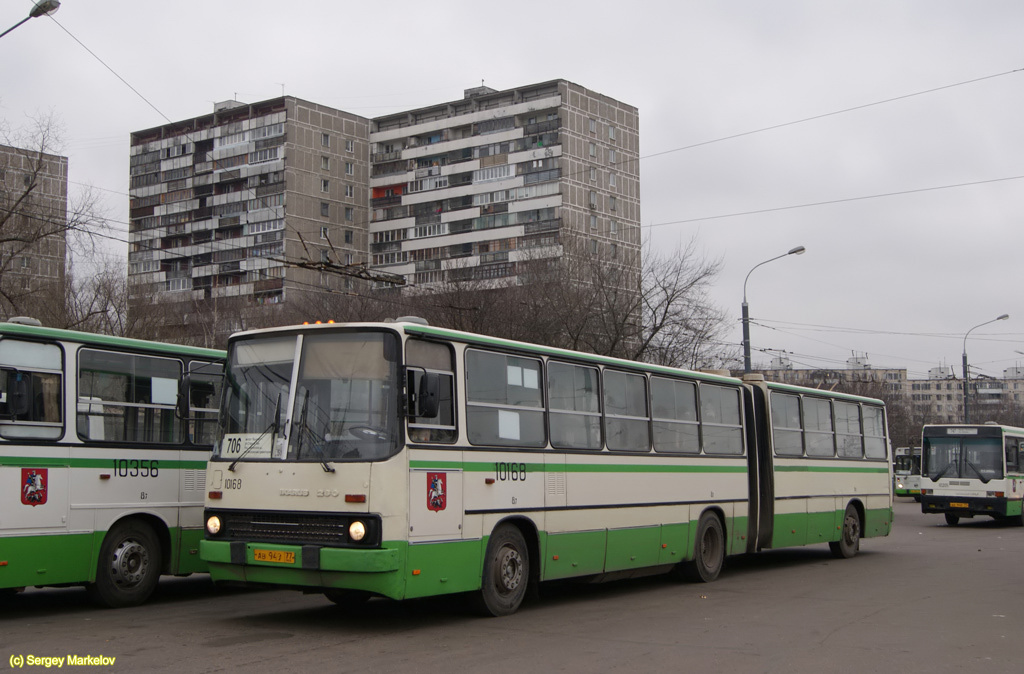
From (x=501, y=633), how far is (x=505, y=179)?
243 feet

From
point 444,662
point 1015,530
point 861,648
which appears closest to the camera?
point 444,662

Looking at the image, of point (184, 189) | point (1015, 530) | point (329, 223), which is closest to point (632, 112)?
point (329, 223)

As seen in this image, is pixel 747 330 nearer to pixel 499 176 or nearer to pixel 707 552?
pixel 707 552

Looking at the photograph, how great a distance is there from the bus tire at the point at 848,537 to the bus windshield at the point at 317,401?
1239cm

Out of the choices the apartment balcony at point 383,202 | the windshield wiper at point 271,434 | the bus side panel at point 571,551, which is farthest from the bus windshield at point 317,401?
the apartment balcony at point 383,202

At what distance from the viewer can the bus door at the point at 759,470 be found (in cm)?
1708

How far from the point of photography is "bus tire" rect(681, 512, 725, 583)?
15375mm

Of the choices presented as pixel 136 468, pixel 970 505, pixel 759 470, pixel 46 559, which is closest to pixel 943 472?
pixel 970 505

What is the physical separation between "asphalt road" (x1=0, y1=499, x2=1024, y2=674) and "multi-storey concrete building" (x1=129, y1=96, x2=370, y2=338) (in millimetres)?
65693

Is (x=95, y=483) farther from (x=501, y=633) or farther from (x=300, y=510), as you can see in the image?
(x=501, y=633)

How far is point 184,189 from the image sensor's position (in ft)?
292

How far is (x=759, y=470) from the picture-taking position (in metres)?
17.3

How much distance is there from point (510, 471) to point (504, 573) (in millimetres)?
1064

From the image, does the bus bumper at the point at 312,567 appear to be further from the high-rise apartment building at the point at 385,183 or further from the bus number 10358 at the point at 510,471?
the high-rise apartment building at the point at 385,183
